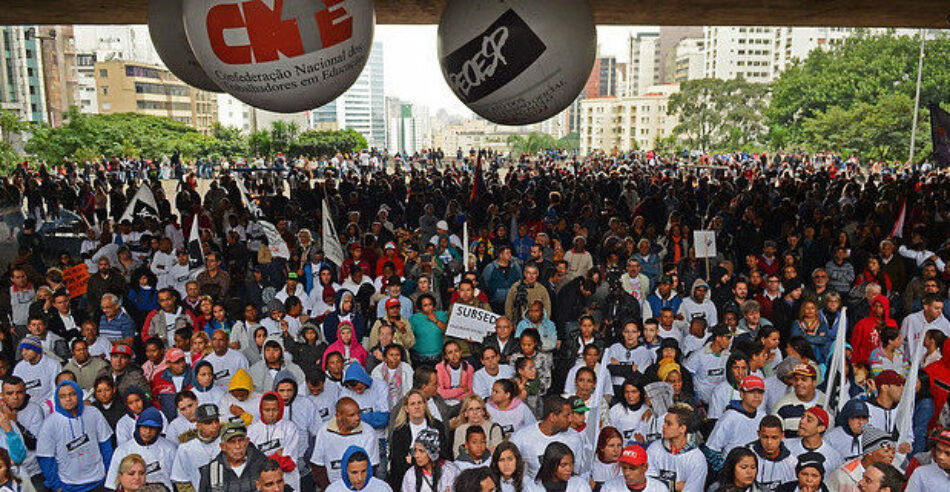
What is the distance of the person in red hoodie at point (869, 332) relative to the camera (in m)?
7.09

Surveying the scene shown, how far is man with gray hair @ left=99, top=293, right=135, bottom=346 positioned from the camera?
24.9 feet

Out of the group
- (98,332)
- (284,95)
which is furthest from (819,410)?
(98,332)

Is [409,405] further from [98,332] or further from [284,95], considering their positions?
[98,332]

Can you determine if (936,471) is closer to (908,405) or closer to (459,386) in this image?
(908,405)

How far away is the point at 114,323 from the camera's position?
768 centimetres

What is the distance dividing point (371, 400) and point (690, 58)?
590 ft

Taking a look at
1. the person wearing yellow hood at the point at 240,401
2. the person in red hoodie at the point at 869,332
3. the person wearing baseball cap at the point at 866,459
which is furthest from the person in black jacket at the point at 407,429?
the person in red hoodie at the point at 869,332

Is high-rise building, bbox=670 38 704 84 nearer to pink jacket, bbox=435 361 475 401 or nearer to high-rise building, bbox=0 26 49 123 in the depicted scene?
high-rise building, bbox=0 26 49 123

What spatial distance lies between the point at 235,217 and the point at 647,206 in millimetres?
7723

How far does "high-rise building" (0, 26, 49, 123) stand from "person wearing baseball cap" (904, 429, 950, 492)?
A: 3581 inches

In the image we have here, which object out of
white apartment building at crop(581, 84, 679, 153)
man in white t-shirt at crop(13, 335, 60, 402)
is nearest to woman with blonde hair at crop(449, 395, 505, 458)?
man in white t-shirt at crop(13, 335, 60, 402)

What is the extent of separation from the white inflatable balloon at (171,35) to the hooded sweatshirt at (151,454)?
2354 mm

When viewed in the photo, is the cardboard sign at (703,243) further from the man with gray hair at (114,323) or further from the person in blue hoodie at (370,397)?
the man with gray hair at (114,323)

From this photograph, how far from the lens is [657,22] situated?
569 inches
